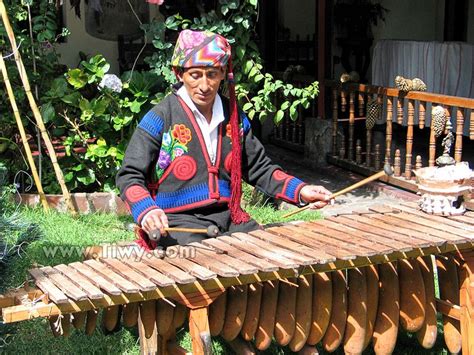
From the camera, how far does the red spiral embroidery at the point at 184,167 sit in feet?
13.2

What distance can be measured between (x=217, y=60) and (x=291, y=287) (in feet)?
3.71

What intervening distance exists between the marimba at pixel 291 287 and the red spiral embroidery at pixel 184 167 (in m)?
0.49

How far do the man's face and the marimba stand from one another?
2.31 ft

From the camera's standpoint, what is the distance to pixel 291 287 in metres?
3.54

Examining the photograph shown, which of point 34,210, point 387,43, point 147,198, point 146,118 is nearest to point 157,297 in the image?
point 147,198

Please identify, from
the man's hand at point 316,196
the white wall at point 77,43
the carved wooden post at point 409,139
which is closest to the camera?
the man's hand at point 316,196

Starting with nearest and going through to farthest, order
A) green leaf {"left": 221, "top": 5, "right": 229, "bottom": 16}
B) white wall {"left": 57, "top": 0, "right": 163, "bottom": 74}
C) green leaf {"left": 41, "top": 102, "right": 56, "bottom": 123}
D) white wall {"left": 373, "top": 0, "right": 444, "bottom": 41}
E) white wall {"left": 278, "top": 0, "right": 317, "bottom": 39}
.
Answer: green leaf {"left": 221, "top": 5, "right": 229, "bottom": 16}
green leaf {"left": 41, "top": 102, "right": 56, "bottom": 123}
white wall {"left": 57, "top": 0, "right": 163, "bottom": 74}
white wall {"left": 278, "top": 0, "right": 317, "bottom": 39}
white wall {"left": 373, "top": 0, "right": 444, "bottom": 41}

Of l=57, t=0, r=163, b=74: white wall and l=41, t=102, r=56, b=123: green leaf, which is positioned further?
l=57, t=0, r=163, b=74: white wall

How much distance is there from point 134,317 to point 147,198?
0.55m

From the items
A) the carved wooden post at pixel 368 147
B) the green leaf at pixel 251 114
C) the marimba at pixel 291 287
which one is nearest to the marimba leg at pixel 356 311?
the marimba at pixel 291 287

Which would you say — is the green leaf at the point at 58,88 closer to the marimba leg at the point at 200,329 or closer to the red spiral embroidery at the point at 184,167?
the red spiral embroidery at the point at 184,167

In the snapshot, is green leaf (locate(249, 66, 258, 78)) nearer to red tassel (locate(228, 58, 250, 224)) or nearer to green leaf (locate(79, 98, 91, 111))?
green leaf (locate(79, 98, 91, 111))

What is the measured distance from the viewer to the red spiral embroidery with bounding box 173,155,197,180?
403cm

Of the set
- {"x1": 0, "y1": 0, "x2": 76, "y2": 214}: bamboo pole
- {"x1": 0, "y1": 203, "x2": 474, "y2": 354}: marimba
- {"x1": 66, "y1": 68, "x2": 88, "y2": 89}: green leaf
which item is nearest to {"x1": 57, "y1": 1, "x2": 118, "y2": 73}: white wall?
{"x1": 66, "y1": 68, "x2": 88, "y2": 89}: green leaf
